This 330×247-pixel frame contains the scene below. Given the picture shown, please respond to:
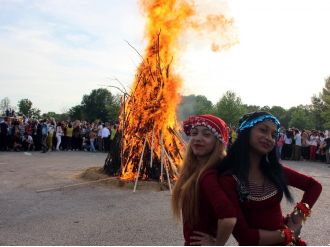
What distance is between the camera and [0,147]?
65.1ft

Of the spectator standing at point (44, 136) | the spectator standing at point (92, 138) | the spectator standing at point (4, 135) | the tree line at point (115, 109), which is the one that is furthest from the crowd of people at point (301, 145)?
the tree line at point (115, 109)

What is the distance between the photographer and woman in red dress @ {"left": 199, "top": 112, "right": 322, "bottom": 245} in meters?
2.53

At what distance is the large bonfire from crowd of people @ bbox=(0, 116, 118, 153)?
337 inches

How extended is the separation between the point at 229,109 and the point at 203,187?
6484 centimetres

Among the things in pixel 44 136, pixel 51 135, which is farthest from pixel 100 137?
pixel 44 136

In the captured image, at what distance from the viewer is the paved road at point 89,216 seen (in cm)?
606

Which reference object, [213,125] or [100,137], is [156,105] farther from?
[100,137]

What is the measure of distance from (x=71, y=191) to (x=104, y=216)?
271cm

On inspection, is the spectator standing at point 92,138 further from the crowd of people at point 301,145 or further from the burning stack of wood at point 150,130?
the burning stack of wood at point 150,130

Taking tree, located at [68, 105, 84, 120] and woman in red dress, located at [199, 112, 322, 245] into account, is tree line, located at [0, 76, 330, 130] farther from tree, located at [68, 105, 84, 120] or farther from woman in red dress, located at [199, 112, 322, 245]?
woman in red dress, located at [199, 112, 322, 245]

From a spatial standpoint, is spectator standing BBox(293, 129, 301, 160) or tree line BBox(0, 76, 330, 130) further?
tree line BBox(0, 76, 330, 130)

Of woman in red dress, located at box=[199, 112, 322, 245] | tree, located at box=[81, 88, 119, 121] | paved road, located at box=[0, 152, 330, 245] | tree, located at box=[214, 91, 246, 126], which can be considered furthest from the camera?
tree, located at box=[81, 88, 119, 121]

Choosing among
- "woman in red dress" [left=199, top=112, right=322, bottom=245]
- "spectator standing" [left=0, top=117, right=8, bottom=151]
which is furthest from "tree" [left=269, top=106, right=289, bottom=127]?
"woman in red dress" [left=199, top=112, right=322, bottom=245]

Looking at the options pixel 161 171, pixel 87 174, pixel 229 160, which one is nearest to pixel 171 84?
pixel 161 171
